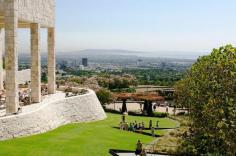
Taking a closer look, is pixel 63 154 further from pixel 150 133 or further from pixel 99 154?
pixel 150 133

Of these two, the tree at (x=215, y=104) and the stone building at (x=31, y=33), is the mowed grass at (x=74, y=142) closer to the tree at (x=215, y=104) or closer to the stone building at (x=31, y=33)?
the stone building at (x=31, y=33)

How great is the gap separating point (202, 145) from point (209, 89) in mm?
4700

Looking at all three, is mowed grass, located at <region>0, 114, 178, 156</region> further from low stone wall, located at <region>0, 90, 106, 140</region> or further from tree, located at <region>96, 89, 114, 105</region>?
tree, located at <region>96, 89, 114, 105</region>

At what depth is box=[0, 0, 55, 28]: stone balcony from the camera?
117 feet

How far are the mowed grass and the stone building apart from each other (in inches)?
158

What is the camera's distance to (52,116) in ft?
130

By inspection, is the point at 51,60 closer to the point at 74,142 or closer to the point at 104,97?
the point at 74,142

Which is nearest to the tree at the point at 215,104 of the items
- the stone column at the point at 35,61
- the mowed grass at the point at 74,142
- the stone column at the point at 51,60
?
the mowed grass at the point at 74,142

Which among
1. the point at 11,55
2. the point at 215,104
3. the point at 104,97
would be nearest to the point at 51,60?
the point at 11,55

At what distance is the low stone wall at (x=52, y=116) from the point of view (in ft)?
104

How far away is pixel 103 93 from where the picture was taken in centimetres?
7206

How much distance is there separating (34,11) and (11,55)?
24.6 feet

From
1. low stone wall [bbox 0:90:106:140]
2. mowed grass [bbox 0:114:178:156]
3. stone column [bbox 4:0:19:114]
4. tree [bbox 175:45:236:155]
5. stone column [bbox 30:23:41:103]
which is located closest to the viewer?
mowed grass [bbox 0:114:178:156]

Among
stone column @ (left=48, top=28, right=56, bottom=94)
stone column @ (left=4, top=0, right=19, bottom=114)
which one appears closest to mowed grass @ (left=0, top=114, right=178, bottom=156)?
stone column @ (left=4, top=0, right=19, bottom=114)
